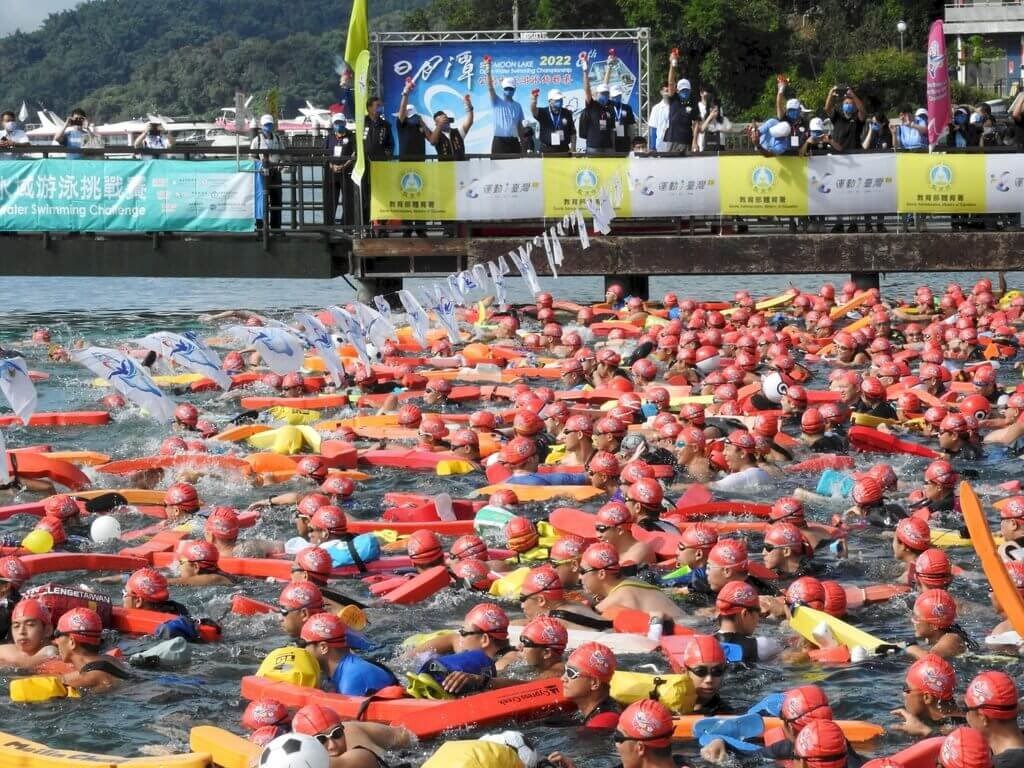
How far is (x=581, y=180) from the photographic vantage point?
25375 millimetres

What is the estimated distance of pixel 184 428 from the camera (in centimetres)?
1875

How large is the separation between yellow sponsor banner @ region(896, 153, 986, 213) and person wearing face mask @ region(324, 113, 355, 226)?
869 cm

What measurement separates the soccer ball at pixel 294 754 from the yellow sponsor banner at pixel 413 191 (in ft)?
60.8

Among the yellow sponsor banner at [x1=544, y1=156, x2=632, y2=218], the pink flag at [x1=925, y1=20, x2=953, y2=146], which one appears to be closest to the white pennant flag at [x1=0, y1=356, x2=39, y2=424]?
the yellow sponsor banner at [x1=544, y1=156, x2=632, y2=218]

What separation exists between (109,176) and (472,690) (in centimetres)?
1775

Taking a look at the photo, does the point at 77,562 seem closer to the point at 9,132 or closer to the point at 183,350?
the point at 183,350

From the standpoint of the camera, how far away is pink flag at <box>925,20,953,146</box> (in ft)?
82.9

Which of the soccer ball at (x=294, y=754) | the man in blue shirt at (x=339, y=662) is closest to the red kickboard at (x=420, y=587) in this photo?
the man in blue shirt at (x=339, y=662)

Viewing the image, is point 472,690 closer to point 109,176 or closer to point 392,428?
point 392,428

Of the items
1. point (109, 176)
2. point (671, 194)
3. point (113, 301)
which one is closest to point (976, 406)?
point (671, 194)

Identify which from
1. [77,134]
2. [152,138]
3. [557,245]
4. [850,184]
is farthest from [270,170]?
[850,184]

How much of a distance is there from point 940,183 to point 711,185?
361cm

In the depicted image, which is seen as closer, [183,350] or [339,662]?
[339,662]

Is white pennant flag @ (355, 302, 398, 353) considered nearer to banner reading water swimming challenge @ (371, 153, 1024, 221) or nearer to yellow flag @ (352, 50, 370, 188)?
yellow flag @ (352, 50, 370, 188)
